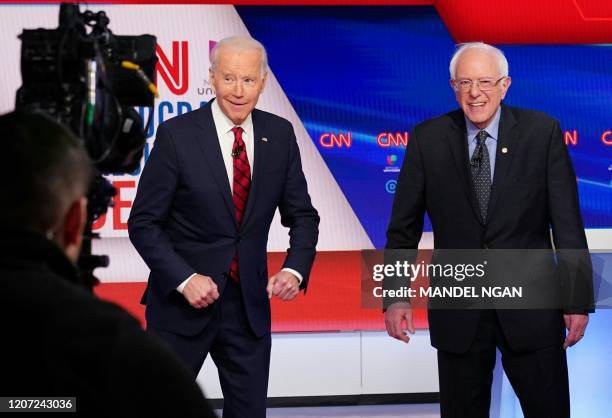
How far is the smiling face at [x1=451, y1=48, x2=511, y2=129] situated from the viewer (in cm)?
359

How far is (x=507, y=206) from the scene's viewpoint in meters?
3.49

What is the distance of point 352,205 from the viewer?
5695 mm

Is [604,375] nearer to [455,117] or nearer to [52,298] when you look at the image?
[455,117]

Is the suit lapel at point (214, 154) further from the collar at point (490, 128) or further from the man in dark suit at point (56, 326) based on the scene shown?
the man in dark suit at point (56, 326)

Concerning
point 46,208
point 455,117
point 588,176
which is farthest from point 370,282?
point 46,208

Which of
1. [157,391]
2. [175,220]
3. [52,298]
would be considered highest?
[175,220]

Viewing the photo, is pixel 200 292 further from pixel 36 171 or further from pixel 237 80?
pixel 36 171

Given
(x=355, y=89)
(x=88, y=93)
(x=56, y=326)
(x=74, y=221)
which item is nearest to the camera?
(x=56, y=326)

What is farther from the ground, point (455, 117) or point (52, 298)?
point (455, 117)

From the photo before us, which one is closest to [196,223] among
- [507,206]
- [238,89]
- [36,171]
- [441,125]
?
[238,89]

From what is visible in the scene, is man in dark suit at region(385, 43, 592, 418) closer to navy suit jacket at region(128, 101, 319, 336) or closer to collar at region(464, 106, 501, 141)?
collar at region(464, 106, 501, 141)

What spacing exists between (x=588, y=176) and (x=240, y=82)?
2.87 m

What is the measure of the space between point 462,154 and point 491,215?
0.24 meters

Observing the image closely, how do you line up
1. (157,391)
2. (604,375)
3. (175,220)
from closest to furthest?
(157,391), (175,220), (604,375)
